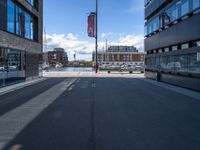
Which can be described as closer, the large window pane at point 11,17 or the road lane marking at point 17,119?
the road lane marking at point 17,119

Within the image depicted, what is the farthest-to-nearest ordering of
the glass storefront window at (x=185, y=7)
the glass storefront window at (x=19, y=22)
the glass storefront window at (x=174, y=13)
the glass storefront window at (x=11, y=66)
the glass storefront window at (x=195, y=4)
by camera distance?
the glass storefront window at (x=19, y=22), the glass storefront window at (x=11, y=66), the glass storefront window at (x=185, y=7), the glass storefront window at (x=174, y=13), the glass storefront window at (x=195, y=4)

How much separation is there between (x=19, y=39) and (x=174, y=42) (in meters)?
13.2

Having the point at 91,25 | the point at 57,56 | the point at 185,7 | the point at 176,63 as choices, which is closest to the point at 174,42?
the point at 176,63

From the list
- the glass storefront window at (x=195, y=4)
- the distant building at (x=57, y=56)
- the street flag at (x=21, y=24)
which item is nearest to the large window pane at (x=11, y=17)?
the street flag at (x=21, y=24)

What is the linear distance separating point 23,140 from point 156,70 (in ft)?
82.0

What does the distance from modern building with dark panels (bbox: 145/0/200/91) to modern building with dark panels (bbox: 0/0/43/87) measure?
12.8m

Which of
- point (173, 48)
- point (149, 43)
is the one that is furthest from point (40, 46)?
point (173, 48)

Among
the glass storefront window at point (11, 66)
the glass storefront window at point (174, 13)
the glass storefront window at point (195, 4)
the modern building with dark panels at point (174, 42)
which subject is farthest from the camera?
the glass storefront window at point (11, 66)

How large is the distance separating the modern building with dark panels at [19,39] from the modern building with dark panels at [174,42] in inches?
504

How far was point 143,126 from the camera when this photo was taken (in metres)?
8.48

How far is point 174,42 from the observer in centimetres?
2419

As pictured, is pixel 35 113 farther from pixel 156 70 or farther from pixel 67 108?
pixel 156 70

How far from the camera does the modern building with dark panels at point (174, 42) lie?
19719 mm

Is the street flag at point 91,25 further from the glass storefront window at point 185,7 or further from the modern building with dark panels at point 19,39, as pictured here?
the glass storefront window at point 185,7
